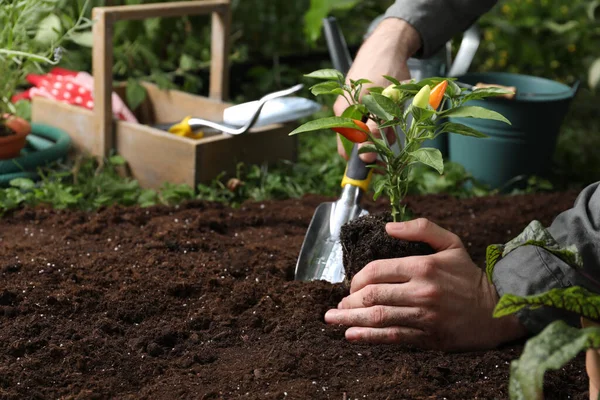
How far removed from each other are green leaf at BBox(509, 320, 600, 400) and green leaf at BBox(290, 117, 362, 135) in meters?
0.58

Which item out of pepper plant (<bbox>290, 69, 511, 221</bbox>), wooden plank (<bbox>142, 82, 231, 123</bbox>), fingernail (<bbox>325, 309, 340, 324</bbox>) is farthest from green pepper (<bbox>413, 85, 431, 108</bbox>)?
wooden plank (<bbox>142, 82, 231, 123</bbox>)

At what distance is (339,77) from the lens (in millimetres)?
1508

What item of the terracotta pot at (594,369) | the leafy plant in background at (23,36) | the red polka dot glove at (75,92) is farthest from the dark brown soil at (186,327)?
the red polka dot glove at (75,92)

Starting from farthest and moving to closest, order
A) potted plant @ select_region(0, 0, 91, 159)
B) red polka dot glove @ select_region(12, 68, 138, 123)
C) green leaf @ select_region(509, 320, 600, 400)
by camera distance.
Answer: red polka dot glove @ select_region(12, 68, 138, 123)
potted plant @ select_region(0, 0, 91, 159)
green leaf @ select_region(509, 320, 600, 400)

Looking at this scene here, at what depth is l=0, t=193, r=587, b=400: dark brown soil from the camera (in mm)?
1343

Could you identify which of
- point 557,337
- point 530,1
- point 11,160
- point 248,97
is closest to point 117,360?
point 557,337

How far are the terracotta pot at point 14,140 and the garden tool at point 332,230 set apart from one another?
3.75 feet

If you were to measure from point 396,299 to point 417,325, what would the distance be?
0.21ft

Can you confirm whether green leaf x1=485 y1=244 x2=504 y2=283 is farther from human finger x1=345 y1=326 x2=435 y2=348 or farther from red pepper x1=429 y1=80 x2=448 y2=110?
red pepper x1=429 y1=80 x2=448 y2=110

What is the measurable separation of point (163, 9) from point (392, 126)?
1485mm

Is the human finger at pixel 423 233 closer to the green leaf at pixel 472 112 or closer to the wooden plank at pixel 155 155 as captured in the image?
the green leaf at pixel 472 112

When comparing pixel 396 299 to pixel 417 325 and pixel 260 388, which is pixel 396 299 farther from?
pixel 260 388

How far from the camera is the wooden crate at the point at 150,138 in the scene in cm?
255

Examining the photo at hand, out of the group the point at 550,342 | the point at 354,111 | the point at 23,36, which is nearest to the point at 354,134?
the point at 354,111
